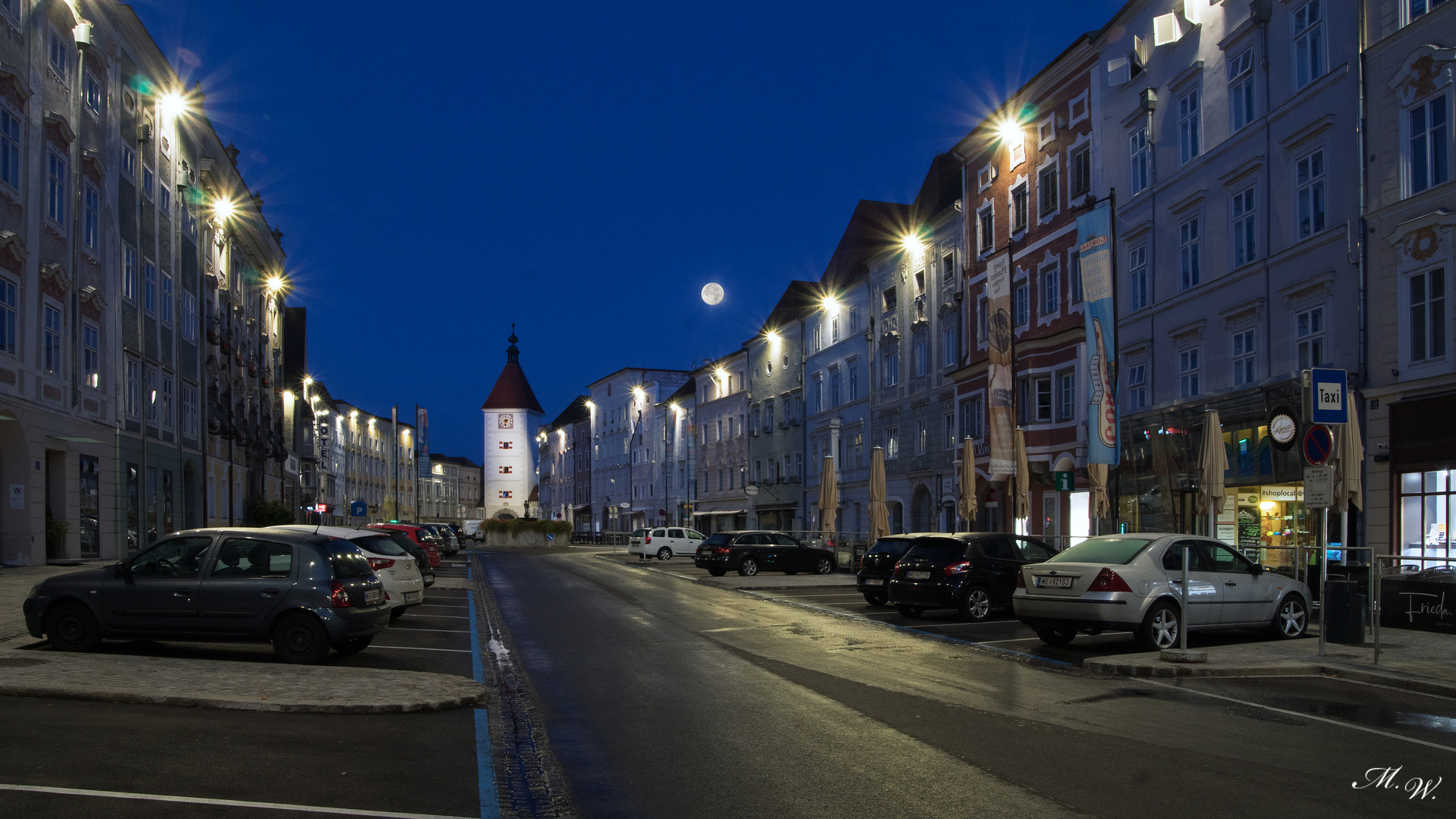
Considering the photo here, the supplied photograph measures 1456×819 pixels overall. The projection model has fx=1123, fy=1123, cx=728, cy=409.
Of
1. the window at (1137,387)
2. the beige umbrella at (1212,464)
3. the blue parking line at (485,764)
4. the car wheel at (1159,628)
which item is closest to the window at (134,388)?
the blue parking line at (485,764)

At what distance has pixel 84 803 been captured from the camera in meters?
6.14

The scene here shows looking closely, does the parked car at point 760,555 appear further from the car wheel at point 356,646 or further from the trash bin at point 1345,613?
the car wheel at point 356,646

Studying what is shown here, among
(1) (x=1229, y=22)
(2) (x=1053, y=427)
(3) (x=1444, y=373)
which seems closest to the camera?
(3) (x=1444, y=373)

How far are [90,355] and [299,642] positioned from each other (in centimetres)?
2220

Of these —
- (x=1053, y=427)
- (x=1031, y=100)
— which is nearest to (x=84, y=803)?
(x=1053, y=427)

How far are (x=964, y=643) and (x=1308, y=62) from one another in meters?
15.7

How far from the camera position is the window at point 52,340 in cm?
2688

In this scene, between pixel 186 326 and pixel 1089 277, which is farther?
pixel 186 326

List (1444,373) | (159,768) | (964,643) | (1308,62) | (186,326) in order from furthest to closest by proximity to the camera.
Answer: (186,326) → (1308,62) → (1444,373) → (964,643) → (159,768)

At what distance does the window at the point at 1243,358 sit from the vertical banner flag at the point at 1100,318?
361cm

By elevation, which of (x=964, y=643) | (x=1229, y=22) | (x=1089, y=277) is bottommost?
(x=964, y=643)

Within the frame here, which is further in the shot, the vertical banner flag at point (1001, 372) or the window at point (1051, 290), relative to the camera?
the window at point (1051, 290)

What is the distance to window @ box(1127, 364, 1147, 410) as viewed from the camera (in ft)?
101

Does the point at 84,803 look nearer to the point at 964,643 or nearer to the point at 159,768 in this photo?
the point at 159,768
